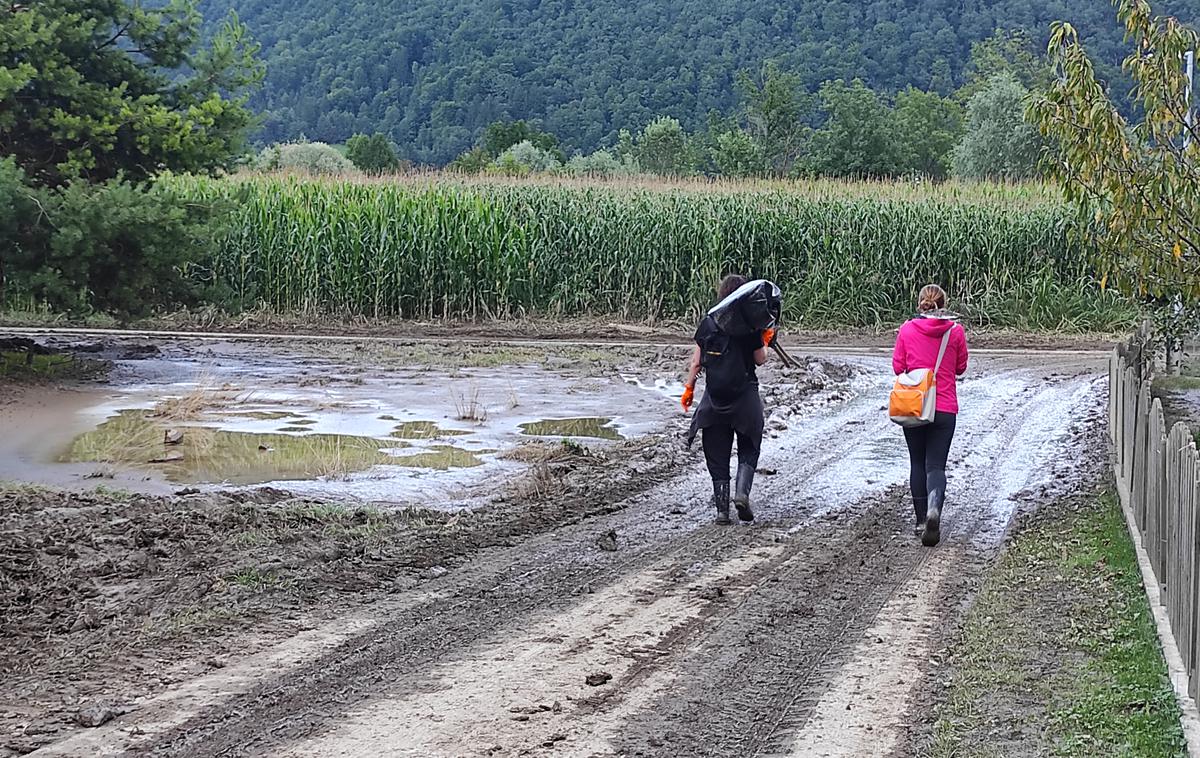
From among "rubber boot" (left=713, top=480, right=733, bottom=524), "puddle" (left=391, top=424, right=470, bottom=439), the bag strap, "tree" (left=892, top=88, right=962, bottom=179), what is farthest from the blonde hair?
"tree" (left=892, top=88, right=962, bottom=179)

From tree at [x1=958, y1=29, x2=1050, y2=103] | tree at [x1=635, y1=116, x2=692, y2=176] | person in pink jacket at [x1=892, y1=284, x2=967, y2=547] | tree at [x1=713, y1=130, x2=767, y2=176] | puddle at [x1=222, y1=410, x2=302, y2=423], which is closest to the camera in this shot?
person in pink jacket at [x1=892, y1=284, x2=967, y2=547]

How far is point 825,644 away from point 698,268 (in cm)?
2021

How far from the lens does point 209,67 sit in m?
18.5

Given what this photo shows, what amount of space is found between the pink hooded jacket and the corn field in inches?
658

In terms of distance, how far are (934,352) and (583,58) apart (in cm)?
9057

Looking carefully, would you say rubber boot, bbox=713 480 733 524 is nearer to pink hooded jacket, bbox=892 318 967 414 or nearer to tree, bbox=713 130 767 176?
pink hooded jacket, bbox=892 318 967 414

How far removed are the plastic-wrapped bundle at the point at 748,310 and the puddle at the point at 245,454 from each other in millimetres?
3173

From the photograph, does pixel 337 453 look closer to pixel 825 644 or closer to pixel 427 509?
pixel 427 509

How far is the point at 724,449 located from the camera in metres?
10.1

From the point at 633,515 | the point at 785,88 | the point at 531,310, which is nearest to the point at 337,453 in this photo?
the point at 633,515

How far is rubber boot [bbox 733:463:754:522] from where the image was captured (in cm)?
969

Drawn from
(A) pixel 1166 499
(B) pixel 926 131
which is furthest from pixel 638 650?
(B) pixel 926 131

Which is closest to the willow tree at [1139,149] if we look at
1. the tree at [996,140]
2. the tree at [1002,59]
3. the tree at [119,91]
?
the tree at [119,91]

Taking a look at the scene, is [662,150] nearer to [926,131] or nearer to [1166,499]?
[926,131]
